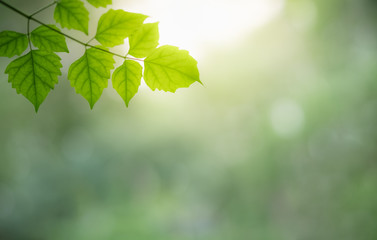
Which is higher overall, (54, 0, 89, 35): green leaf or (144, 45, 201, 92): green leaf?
(54, 0, 89, 35): green leaf

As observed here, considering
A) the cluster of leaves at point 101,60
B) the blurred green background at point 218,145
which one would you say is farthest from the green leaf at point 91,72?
the blurred green background at point 218,145

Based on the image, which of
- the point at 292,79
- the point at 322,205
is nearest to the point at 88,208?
the point at 322,205

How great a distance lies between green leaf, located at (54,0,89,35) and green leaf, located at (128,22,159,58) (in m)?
0.06

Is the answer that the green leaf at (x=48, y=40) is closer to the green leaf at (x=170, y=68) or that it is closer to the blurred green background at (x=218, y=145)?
the green leaf at (x=170, y=68)

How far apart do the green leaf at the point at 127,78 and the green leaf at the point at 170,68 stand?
15mm

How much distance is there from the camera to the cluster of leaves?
14.2 inches

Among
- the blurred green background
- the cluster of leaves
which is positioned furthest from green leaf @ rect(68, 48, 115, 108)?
the blurred green background

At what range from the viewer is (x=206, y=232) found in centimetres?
765

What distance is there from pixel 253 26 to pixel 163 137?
3.56 metres

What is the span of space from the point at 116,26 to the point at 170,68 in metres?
0.08

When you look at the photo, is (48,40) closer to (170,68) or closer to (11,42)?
(11,42)

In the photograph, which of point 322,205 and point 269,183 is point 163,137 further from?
point 322,205

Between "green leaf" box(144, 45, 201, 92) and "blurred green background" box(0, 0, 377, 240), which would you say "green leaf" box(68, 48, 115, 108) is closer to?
"green leaf" box(144, 45, 201, 92)

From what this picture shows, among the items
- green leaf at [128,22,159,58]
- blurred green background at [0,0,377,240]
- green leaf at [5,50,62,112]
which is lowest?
green leaf at [5,50,62,112]
